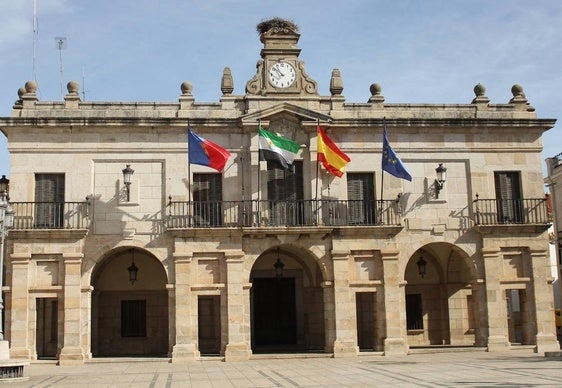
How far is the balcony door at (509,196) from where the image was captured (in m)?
25.3

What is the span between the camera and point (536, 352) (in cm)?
2414

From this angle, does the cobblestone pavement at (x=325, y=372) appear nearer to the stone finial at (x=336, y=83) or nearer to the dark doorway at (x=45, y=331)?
the dark doorway at (x=45, y=331)

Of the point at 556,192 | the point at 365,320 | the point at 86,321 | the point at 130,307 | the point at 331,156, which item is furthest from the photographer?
the point at 556,192

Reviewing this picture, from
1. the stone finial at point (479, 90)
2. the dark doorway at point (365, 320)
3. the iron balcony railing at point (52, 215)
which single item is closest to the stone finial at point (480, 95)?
the stone finial at point (479, 90)

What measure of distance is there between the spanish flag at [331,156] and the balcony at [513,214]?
15.4 feet

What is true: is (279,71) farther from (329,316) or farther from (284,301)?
(284,301)

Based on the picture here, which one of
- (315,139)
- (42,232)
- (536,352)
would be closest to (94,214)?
(42,232)

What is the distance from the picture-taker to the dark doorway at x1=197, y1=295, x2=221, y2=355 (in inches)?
→ 1055

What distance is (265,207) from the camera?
24312 mm

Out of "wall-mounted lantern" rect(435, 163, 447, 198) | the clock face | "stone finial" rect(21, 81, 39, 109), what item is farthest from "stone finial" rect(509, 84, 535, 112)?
"stone finial" rect(21, 81, 39, 109)

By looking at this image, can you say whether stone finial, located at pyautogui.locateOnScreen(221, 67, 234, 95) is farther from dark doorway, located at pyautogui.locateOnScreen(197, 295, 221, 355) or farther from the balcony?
the balcony

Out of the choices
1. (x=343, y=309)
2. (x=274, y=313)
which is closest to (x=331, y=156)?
(x=343, y=309)

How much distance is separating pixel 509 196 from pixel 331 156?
629 centimetres

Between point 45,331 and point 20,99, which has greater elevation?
point 20,99
